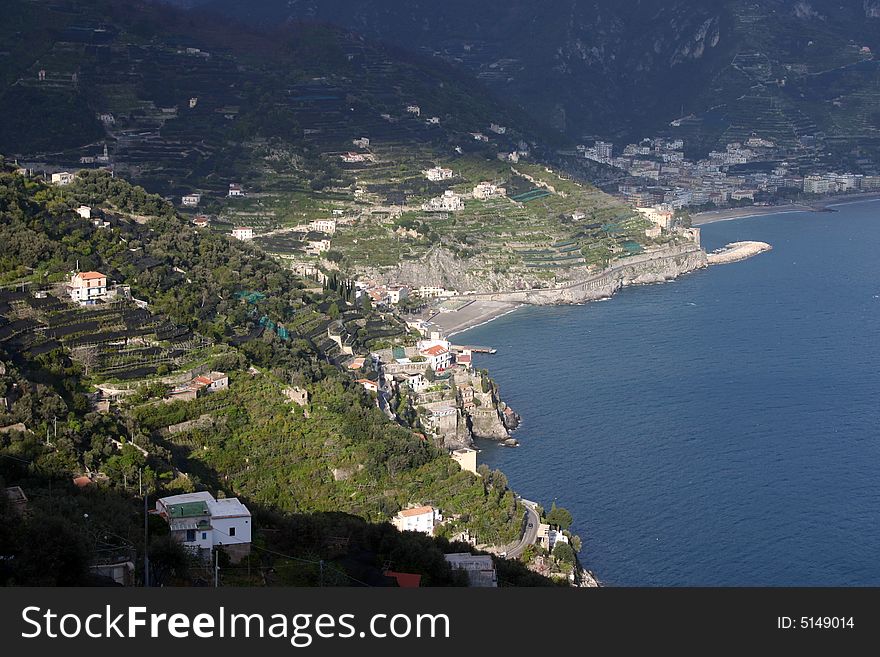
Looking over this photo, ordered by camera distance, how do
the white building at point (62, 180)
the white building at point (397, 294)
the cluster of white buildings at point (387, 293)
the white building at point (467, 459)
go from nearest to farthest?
the white building at point (467, 459)
the white building at point (62, 180)
the cluster of white buildings at point (387, 293)
the white building at point (397, 294)

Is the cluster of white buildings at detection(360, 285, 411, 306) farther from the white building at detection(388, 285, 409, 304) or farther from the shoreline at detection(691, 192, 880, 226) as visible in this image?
the shoreline at detection(691, 192, 880, 226)

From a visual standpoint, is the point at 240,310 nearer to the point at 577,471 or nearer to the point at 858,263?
the point at 577,471

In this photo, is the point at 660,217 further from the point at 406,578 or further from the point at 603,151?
the point at 406,578

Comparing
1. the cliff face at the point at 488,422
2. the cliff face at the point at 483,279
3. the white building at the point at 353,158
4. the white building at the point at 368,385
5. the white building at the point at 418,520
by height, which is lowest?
the cliff face at the point at 483,279

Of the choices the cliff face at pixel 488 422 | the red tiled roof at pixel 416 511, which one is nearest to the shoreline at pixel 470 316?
the cliff face at pixel 488 422

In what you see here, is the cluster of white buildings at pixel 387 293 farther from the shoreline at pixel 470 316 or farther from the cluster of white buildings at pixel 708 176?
the cluster of white buildings at pixel 708 176

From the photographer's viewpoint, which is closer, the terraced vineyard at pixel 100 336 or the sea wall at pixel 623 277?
the terraced vineyard at pixel 100 336

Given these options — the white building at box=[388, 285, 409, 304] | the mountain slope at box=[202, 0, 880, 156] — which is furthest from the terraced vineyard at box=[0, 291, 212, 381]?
the mountain slope at box=[202, 0, 880, 156]

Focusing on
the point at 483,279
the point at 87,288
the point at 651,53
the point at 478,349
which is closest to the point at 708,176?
the point at 651,53
